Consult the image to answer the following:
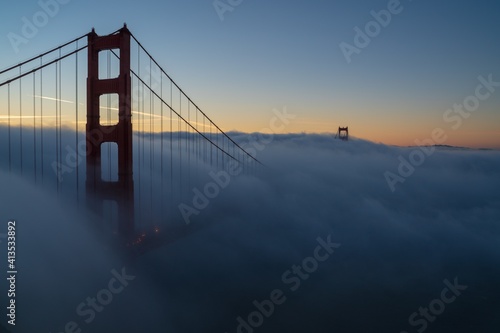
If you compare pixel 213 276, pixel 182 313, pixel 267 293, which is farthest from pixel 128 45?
pixel 213 276

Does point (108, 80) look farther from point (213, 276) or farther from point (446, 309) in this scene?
point (446, 309)

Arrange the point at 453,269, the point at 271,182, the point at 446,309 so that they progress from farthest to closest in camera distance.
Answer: the point at 271,182, the point at 453,269, the point at 446,309

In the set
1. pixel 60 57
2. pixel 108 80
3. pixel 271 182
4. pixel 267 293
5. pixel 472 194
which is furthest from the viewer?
pixel 472 194

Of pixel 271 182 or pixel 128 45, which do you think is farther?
pixel 271 182

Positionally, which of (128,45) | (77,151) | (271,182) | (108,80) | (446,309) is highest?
(128,45)

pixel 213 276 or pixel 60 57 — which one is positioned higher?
pixel 60 57

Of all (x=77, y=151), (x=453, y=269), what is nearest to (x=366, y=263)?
(x=453, y=269)

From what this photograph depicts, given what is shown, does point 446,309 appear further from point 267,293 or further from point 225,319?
point 225,319
